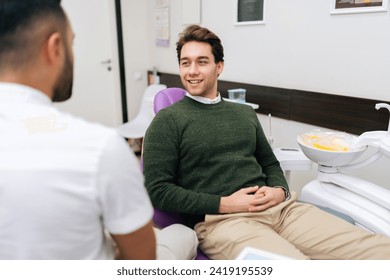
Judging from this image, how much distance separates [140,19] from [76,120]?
3.04 m

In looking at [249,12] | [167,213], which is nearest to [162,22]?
[249,12]

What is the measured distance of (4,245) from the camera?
59 centimetres

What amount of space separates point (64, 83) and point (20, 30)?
0.11 metres

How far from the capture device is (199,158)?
126 centimetres

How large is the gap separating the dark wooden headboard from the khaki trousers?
0.70 meters

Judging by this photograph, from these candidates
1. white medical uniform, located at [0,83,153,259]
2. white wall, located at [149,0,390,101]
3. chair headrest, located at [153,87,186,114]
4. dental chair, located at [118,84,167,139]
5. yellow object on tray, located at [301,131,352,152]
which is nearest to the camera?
white medical uniform, located at [0,83,153,259]

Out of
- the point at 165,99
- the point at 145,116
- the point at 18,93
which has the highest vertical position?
the point at 18,93

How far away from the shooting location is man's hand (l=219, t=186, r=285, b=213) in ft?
3.91

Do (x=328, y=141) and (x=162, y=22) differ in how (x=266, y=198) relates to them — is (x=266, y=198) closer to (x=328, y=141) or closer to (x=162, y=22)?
(x=328, y=141)

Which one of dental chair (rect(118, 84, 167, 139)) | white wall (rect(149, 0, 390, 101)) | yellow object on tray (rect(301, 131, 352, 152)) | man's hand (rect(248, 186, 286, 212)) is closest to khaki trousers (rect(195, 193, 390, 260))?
man's hand (rect(248, 186, 286, 212))

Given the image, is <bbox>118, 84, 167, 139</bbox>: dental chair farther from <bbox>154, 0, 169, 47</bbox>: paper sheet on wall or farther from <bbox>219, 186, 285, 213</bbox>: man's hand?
<bbox>219, 186, 285, 213</bbox>: man's hand

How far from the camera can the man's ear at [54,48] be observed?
1.89ft
